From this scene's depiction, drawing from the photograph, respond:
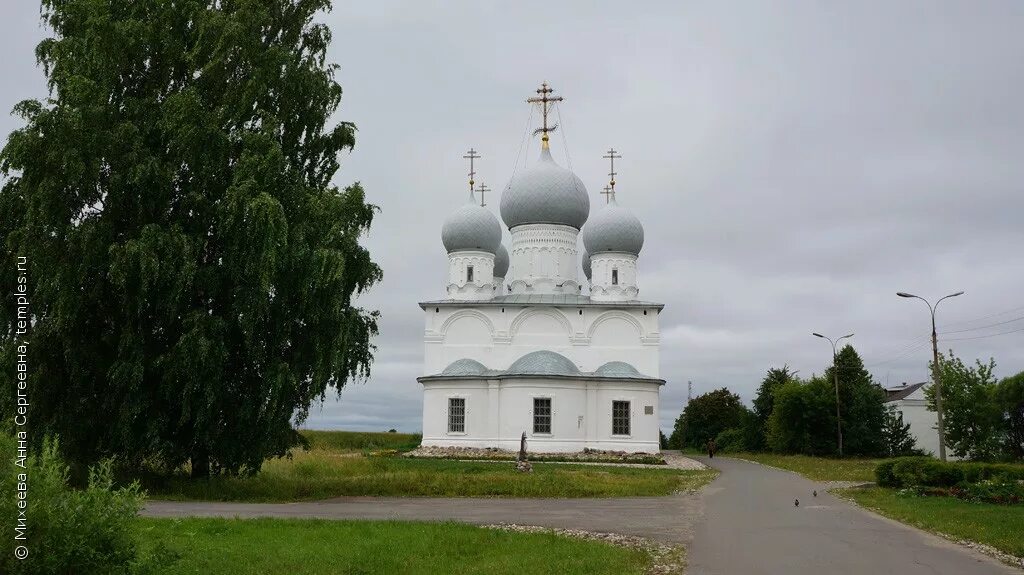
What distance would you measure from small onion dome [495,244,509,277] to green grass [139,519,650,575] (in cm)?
3622

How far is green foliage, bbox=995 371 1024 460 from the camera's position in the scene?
39.9 metres

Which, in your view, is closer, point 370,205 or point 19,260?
point 19,260

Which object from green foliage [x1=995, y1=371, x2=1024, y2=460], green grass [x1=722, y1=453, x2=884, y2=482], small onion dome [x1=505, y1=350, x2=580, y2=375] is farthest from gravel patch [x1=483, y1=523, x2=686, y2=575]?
green foliage [x1=995, y1=371, x2=1024, y2=460]

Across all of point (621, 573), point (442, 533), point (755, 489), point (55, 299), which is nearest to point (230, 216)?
point (55, 299)

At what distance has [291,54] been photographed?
773 inches

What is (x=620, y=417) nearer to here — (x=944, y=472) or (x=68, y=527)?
(x=944, y=472)

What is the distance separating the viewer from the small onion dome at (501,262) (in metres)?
49.6

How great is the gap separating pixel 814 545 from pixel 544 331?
3037 centimetres

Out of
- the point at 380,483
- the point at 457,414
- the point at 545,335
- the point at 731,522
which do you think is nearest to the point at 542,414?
the point at 457,414

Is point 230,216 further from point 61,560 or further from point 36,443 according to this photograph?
point 61,560

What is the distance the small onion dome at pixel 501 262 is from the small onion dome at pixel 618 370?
10.5 meters

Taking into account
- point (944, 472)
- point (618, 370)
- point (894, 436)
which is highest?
point (618, 370)

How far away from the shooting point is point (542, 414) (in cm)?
3931

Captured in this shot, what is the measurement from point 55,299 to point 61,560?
38.1 ft
